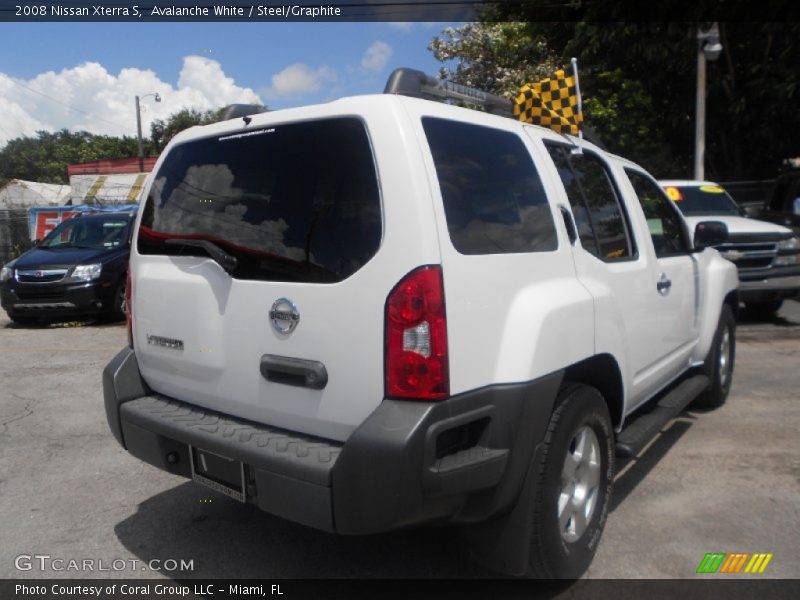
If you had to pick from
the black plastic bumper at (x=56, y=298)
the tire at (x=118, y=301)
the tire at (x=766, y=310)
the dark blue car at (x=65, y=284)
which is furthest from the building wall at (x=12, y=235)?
the tire at (x=766, y=310)

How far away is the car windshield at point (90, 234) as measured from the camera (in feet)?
35.5

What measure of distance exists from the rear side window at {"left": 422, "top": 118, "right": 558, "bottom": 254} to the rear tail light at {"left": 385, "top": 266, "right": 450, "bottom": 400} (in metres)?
0.20

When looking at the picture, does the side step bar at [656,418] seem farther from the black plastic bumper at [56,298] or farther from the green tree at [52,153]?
the green tree at [52,153]

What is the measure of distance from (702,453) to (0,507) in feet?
13.6

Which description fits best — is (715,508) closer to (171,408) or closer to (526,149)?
(526,149)

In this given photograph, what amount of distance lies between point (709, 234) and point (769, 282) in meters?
4.70

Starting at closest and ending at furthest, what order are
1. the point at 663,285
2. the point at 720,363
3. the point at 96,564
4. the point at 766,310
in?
the point at 96,564 → the point at 663,285 → the point at 720,363 → the point at 766,310

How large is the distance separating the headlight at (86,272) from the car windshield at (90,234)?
86 cm

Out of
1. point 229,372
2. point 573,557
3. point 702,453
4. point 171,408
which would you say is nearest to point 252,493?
point 229,372

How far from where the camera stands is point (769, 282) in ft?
28.0

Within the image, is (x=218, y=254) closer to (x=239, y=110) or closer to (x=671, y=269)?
(x=239, y=110)

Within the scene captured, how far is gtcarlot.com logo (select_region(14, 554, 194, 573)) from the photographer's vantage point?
3121 millimetres

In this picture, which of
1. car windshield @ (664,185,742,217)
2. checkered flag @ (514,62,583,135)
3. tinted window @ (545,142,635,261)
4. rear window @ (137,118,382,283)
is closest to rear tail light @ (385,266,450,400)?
rear window @ (137,118,382,283)

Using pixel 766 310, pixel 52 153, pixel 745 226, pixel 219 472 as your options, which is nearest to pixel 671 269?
pixel 219 472
